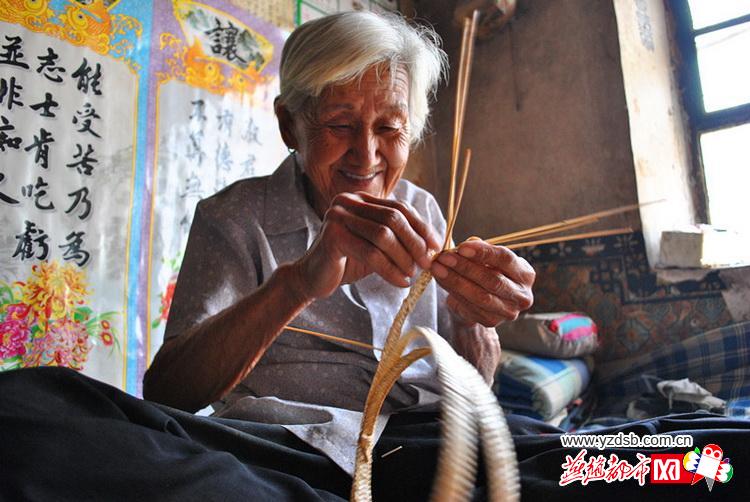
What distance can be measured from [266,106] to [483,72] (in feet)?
4.62

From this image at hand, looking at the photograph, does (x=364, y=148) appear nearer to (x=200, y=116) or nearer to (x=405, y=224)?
(x=405, y=224)

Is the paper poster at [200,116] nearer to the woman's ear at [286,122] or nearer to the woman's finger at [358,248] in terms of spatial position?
the woman's ear at [286,122]

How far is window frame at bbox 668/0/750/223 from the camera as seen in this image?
271 centimetres

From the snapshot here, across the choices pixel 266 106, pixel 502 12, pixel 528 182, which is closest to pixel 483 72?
pixel 502 12

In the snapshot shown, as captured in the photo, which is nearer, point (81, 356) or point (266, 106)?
point (81, 356)

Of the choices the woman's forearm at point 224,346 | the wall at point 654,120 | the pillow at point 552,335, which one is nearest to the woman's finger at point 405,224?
the woman's forearm at point 224,346

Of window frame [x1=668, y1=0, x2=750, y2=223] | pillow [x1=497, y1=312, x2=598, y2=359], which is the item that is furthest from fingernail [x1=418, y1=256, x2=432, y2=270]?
window frame [x1=668, y1=0, x2=750, y2=223]

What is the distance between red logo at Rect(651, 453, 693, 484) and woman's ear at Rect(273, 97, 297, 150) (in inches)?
40.3

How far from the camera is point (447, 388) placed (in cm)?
49

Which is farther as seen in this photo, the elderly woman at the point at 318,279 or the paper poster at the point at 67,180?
the paper poster at the point at 67,180

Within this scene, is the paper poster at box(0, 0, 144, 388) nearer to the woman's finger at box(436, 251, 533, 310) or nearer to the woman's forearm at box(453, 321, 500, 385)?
the woman's forearm at box(453, 321, 500, 385)

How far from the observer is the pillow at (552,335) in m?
2.31

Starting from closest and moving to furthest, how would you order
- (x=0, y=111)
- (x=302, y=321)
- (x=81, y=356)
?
(x=302, y=321)
(x=0, y=111)
(x=81, y=356)

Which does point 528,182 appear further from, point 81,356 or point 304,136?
point 81,356
